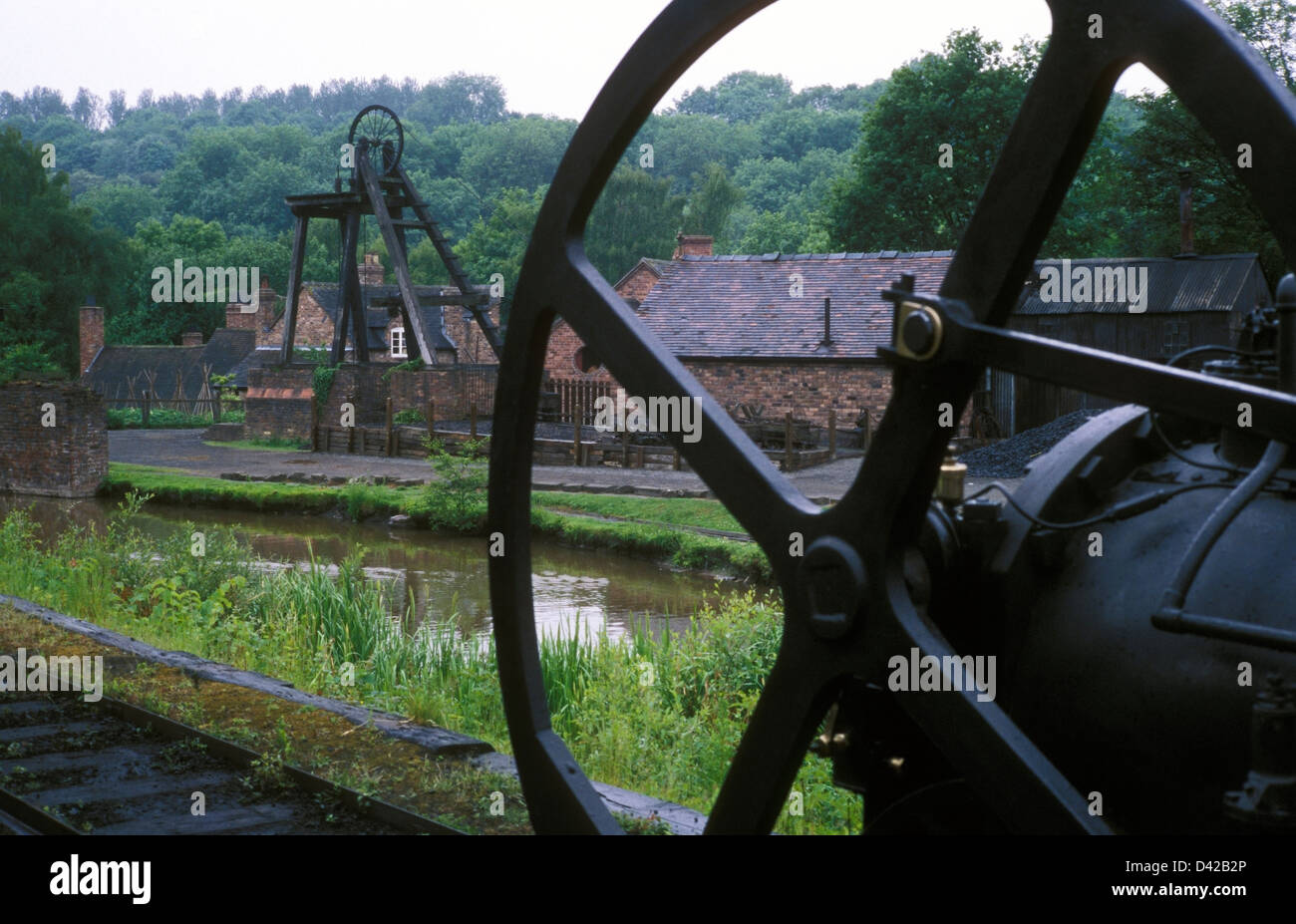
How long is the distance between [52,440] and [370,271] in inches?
1124

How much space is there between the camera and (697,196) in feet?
196

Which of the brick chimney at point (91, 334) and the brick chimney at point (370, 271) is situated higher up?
the brick chimney at point (370, 271)

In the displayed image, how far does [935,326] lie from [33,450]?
81.8ft

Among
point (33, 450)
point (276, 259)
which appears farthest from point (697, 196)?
point (33, 450)

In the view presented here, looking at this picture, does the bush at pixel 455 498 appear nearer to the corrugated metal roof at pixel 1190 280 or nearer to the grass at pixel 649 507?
the grass at pixel 649 507

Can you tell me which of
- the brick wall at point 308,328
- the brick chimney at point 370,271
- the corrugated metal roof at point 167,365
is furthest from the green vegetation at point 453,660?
the brick chimney at point 370,271

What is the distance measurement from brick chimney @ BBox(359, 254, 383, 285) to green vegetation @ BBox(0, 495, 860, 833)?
131 ft

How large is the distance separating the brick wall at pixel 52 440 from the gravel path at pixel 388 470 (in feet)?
7.02
